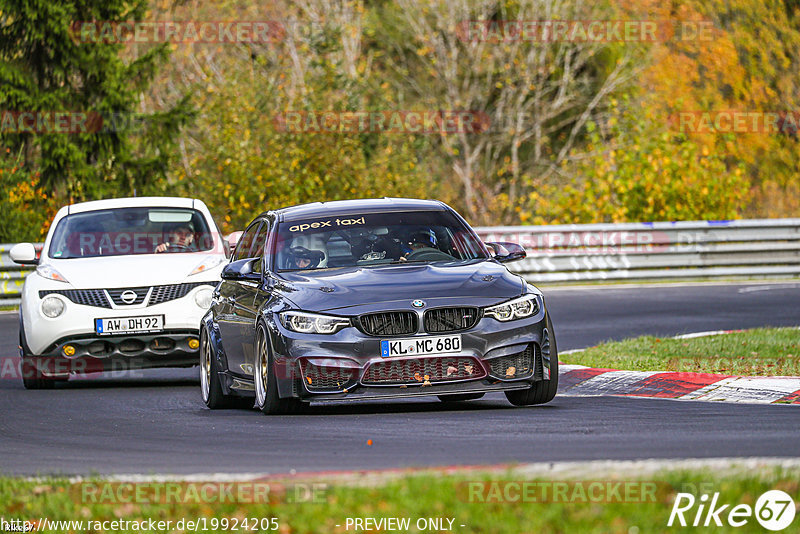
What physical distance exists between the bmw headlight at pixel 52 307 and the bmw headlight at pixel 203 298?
4.12 ft

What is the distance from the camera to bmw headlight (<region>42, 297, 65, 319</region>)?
14.1 m

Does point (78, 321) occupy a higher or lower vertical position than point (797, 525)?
lower

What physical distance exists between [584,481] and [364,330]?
3904 mm

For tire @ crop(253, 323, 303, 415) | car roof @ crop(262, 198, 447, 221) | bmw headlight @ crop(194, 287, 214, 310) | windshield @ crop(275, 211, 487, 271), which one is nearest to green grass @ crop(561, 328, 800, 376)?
windshield @ crop(275, 211, 487, 271)

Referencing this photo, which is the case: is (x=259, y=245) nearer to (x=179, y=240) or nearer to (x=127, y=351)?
(x=127, y=351)

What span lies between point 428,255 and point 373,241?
1.39ft

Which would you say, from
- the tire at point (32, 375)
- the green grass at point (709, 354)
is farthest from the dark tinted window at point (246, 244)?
the green grass at point (709, 354)

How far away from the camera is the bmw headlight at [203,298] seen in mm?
14094

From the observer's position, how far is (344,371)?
1009cm

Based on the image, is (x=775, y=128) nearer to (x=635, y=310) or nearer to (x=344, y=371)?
(x=635, y=310)

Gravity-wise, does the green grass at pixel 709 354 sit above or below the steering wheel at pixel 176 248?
below

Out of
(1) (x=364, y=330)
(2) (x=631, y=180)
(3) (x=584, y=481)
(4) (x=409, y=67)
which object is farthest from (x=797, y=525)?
(4) (x=409, y=67)

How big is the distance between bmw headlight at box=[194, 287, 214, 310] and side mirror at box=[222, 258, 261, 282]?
91.1 inches

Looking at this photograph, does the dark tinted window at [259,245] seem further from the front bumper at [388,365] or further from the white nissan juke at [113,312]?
Answer: the white nissan juke at [113,312]
